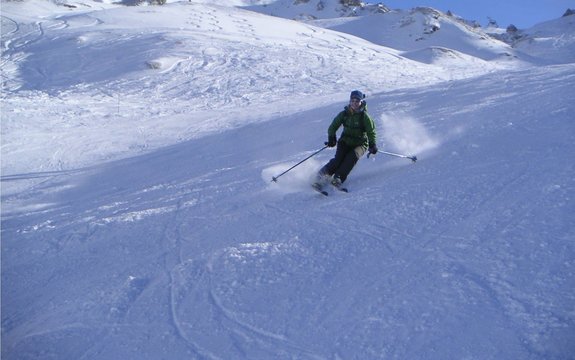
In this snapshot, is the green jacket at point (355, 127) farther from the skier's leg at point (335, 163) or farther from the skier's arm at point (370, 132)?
the skier's leg at point (335, 163)

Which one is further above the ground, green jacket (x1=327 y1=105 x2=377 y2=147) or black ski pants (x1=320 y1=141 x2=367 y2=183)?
green jacket (x1=327 y1=105 x2=377 y2=147)

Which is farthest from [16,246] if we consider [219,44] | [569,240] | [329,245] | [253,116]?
[219,44]

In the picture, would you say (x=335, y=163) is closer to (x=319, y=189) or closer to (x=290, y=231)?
(x=319, y=189)

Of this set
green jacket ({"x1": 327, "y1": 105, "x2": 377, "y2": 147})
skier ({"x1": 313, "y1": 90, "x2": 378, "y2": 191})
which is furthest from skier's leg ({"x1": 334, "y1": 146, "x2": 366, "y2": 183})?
green jacket ({"x1": 327, "y1": 105, "x2": 377, "y2": 147})

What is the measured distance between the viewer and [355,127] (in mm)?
7852

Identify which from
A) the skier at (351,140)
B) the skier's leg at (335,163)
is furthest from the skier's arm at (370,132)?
the skier's leg at (335,163)

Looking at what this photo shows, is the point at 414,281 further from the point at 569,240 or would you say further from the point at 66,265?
the point at 66,265

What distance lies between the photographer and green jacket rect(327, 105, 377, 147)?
305 inches

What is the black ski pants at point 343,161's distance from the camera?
24.9ft

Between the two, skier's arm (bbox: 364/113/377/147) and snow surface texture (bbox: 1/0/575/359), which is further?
skier's arm (bbox: 364/113/377/147)

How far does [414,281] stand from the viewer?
4641 millimetres

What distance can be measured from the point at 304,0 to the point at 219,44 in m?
62.7

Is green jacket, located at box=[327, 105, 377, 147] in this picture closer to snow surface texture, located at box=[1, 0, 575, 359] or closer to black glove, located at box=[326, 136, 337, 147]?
black glove, located at box=[326, 136, 337, 147]

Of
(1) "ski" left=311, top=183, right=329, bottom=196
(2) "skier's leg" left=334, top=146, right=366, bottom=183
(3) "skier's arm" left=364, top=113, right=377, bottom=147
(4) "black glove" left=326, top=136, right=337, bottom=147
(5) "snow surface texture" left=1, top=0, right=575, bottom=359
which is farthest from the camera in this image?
(4) "black glove" left=326, top=136, right=337, bottom=147
